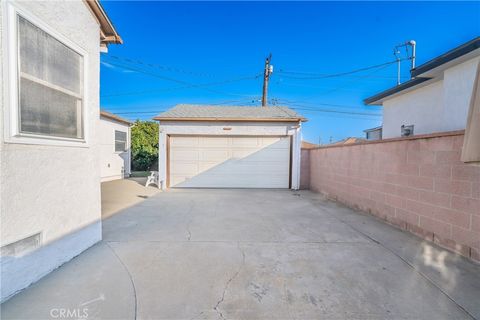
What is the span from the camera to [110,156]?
10.5 meters

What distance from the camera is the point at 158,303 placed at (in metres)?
2.07

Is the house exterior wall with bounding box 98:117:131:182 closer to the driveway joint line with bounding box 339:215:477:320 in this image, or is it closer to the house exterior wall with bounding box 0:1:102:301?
the house exterior wall with bounding box 0:1:102:301

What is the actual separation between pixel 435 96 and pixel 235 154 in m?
6.99

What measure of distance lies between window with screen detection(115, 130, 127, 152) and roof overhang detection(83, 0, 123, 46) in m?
8.39

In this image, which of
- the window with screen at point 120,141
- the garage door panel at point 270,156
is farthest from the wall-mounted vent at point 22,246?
the window with screen at point 120,141

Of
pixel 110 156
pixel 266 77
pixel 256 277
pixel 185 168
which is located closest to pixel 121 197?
pixel 185 168

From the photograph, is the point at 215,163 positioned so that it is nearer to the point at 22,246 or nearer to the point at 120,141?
the point at 120,141

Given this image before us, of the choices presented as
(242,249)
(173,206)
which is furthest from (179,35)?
(242,249)

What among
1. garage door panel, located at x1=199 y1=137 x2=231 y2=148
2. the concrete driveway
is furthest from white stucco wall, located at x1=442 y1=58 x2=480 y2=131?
garage door panel, located at x1=199 y1=137 x2=231 y2=148

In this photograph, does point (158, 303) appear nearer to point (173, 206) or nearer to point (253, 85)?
point (173, 206)

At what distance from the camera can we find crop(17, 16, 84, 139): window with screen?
2.27 m

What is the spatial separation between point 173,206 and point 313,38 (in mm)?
10787

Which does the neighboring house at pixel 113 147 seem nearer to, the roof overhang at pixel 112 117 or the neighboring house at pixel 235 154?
the roof overhang at pixel 112 117

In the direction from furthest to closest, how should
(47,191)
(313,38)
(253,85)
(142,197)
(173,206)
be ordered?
1. (253,85)
2. (313,38)
3. (142,197)
4. (173,206)
5. (47,191)
